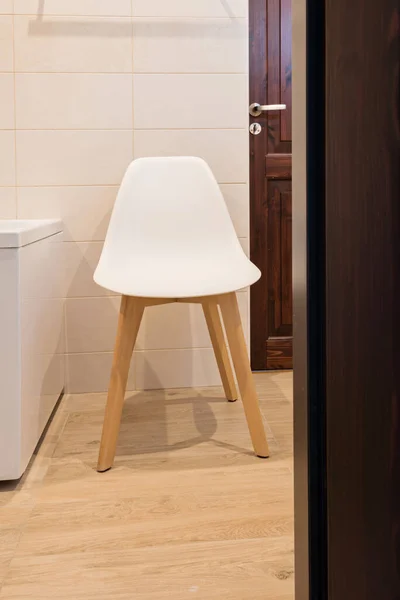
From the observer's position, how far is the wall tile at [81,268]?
6.98 feet

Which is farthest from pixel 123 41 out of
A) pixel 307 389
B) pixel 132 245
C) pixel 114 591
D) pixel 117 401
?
pixel 307 389

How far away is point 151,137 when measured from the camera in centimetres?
212

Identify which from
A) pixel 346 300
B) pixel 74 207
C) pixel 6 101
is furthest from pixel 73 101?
pixel 346 300

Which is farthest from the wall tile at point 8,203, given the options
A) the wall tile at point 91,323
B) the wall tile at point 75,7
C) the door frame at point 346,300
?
the door frame at point 346,300

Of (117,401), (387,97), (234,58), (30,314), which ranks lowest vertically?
(117,401)

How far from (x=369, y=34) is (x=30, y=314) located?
1.25 meters

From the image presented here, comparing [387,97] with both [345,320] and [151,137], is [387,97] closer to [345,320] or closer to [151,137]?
[345,320]

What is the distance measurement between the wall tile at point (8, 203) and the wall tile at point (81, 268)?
0.21m

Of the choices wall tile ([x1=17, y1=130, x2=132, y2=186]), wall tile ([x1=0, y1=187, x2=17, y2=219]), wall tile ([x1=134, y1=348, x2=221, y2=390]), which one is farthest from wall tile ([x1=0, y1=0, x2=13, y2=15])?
wall tile ([x1=134, y1=348, x2=221, y2=390])

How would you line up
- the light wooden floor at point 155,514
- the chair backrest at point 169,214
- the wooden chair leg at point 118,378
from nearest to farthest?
1. the light wooden floor at point 155,514
2. the wooden chair leg at point 118,378
3. the chair backrest at point 169,214

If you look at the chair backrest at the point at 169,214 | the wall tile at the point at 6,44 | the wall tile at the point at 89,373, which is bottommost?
the wall tile at the point at 89,373

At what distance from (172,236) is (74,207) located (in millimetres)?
520

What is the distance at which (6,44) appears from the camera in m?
2.04

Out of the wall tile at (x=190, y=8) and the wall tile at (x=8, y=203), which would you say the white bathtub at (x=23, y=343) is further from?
the wall tile at (x=190, y=8)
